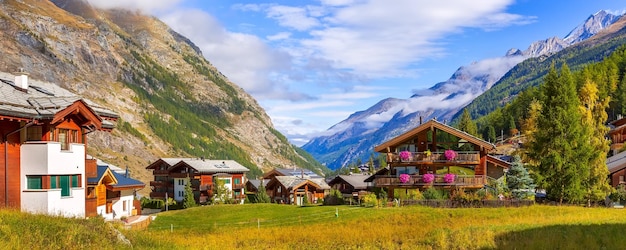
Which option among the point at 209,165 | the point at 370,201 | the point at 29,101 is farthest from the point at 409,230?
the point at 209,165

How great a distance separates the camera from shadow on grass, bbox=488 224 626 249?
85.7 feet

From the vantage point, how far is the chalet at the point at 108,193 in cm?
4019

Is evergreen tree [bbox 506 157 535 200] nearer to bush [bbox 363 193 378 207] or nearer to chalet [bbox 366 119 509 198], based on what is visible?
→ chalet [bbox 366 119 509 198]

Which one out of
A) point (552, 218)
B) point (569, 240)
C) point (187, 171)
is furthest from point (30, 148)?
point (187, 171)

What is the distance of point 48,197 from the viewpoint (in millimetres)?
Answer: 31266

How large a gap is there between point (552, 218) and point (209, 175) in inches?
3247

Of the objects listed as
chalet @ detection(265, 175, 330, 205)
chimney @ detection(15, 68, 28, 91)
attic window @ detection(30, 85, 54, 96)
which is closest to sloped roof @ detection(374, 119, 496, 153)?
attic window @ detection(30, 85, 54, 96)

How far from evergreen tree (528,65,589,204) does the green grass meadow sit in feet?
26.2

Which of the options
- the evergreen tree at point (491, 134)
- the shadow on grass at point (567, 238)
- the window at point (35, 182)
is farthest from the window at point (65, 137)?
the evergreen tree at point (491, 134)

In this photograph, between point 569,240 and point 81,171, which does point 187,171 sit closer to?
point 81,171

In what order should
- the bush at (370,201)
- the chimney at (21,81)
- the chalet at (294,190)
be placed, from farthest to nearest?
the chalet at (294,190) < the bush at (370,201) < the chimney at (21,81)

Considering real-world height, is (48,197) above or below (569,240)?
above

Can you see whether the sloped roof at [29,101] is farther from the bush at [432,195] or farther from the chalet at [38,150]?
the bush at [432,195]

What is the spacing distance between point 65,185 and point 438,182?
1410 inches
